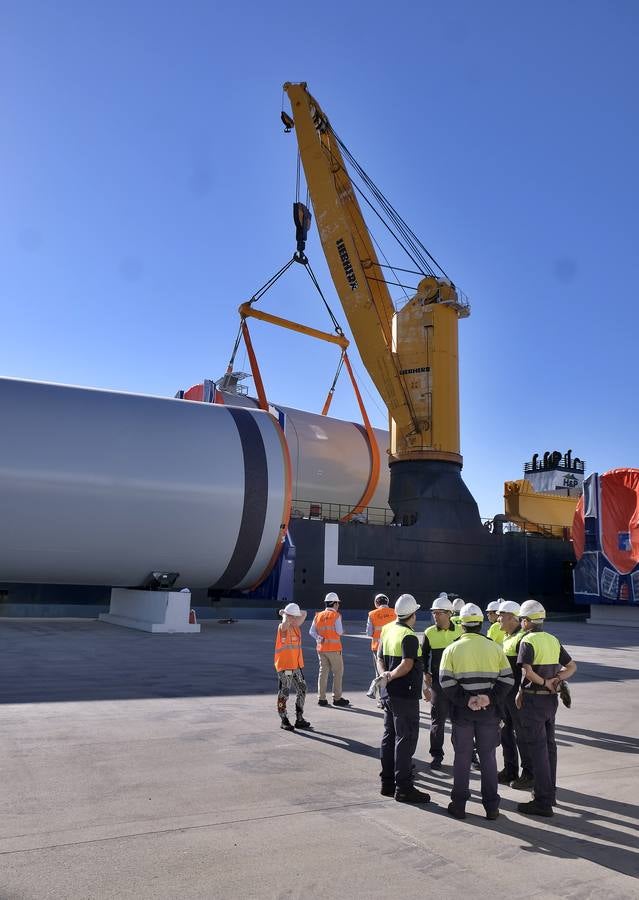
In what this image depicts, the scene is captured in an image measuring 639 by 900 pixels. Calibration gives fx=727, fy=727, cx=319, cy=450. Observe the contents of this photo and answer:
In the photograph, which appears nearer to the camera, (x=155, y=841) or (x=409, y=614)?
(x=155, y=841)

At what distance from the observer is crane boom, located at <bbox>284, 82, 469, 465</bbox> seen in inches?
1334

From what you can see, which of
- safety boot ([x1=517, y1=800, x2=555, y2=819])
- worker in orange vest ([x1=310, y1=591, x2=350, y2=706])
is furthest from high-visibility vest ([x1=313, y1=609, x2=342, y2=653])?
safety boot ([x1=517, y1=800, x2=555, y2=819])

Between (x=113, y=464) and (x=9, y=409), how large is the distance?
3.11 metres

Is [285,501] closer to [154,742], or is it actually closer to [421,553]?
[421,553]

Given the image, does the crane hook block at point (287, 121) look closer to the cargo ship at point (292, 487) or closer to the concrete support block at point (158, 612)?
the cargo ship at point (292, 487)

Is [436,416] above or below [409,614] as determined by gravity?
above

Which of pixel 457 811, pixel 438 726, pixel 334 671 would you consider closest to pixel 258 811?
pixel 457 811

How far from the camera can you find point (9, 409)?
19.6m

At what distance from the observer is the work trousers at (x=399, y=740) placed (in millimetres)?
5938

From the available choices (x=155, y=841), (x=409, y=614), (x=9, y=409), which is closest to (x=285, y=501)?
(x=9, y=409)

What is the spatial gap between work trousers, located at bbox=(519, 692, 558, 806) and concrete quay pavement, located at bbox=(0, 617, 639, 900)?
0.70 feet

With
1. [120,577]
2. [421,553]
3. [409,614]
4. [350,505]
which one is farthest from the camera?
[350,505]

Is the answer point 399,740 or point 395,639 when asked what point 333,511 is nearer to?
point 395,639

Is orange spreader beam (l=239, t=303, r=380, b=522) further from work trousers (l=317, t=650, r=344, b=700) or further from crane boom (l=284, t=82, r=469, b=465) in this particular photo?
work trousers (l=317, t=650, r=344, b=700)
